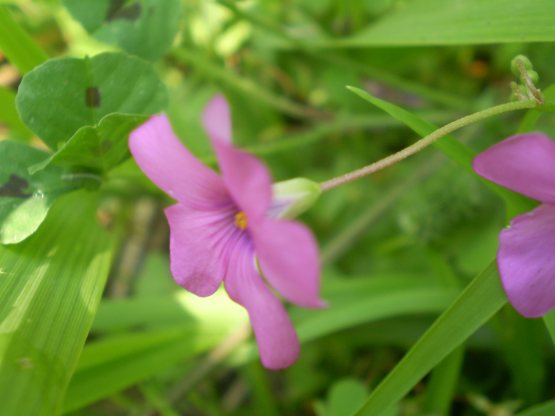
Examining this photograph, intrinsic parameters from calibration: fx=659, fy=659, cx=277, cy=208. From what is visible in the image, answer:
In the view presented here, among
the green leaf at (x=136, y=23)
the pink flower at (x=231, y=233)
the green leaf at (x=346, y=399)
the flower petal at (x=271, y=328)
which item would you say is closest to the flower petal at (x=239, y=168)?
the pink flower at (x=231, y=233)

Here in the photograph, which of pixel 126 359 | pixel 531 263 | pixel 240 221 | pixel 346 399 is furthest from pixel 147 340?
pixel 531 263

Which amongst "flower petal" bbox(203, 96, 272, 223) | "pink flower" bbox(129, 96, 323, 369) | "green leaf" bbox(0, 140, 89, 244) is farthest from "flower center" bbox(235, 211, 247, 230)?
"green leaf" bbox(0, 140, 89, 244)

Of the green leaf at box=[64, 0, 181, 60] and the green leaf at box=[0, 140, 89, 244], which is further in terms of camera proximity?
the green leaf at box=[64, 0, 181, 60]

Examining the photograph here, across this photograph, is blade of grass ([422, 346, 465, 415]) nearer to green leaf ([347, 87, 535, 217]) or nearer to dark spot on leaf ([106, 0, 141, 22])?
green leaf ([347, 87, 535, 217])

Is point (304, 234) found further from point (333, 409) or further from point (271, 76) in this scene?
point (271, 76)

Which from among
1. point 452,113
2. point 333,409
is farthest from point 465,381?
point 452,113

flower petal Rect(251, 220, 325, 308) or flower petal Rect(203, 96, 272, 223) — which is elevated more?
flower petal Rect(203, 96, 272, 223)
